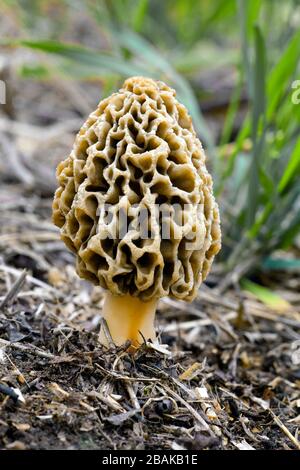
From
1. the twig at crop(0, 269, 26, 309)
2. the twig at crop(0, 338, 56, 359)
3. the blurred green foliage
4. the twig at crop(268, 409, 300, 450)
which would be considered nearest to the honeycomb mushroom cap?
the twig at crop(0, 338, 56, 359)

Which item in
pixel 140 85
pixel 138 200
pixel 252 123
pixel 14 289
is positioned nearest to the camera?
pixel 138 200

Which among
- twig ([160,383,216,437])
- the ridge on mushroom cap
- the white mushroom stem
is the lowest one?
twig ([160,383,216,437])

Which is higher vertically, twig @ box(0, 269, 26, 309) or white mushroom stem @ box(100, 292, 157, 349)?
twig @ box(0, 269, 26, 309)

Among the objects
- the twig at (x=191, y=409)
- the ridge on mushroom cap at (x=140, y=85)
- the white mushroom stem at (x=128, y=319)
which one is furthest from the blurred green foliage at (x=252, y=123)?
the twig at (x=191, y=409)

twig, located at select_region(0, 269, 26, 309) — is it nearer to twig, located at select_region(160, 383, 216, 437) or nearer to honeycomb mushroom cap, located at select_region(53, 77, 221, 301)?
honeycomb mushroom cap, located at select_region(53, 77, 221, 301)

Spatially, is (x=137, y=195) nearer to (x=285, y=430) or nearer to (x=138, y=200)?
(x=138, y=200)

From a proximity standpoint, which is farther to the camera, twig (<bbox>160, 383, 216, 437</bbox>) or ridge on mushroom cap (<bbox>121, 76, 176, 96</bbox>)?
→ ridge on mushroom cap (<bbox>121, 76, 176, 96</bbox>)

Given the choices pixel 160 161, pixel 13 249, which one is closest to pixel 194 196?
pixel 160 161

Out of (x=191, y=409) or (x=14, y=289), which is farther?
(x=14, y=289)

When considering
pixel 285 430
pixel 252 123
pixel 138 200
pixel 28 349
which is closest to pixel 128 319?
Answer: pixel 28 349
